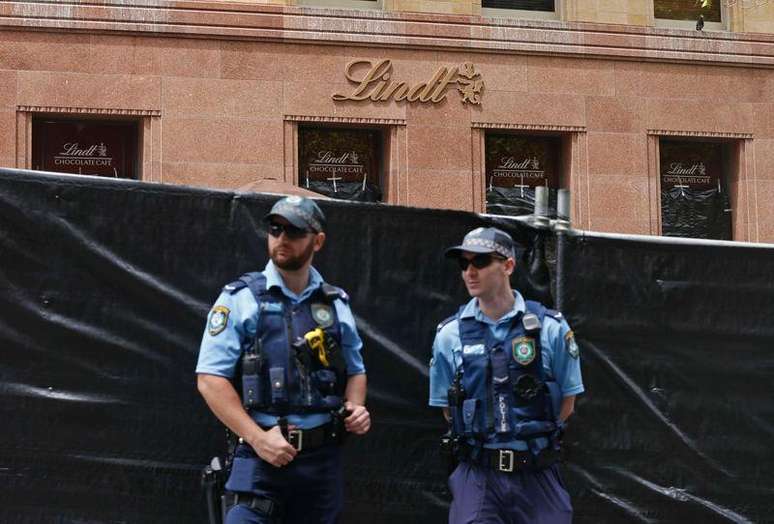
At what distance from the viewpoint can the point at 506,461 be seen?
16.4ft

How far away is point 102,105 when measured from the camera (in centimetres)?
1823

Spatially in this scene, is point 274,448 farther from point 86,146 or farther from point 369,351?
point 86,146

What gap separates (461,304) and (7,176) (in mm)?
2271

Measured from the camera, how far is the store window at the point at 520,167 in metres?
19.9

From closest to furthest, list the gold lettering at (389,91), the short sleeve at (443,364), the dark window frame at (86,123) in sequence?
the short sleeve at (443,364), the dark window frame at (86,123), the gold lettering at (389,91)

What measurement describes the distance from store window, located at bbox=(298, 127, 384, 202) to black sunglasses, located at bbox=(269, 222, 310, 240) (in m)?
14.6

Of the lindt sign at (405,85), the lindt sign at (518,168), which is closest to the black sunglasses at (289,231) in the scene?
the lindt sign at (405,85)

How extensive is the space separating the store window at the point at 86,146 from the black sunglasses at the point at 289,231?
1450 cm

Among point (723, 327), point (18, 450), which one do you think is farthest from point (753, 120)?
point (18, 450)

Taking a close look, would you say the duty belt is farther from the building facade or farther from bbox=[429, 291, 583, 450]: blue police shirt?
the building facade

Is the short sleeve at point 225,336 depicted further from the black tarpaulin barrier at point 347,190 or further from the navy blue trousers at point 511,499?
the black tarpaulin barrier at point 347,190

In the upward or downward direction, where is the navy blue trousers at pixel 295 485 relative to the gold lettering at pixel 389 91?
downward

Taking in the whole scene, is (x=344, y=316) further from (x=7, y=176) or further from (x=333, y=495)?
(x=7, y=176)

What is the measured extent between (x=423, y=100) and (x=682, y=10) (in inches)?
208
